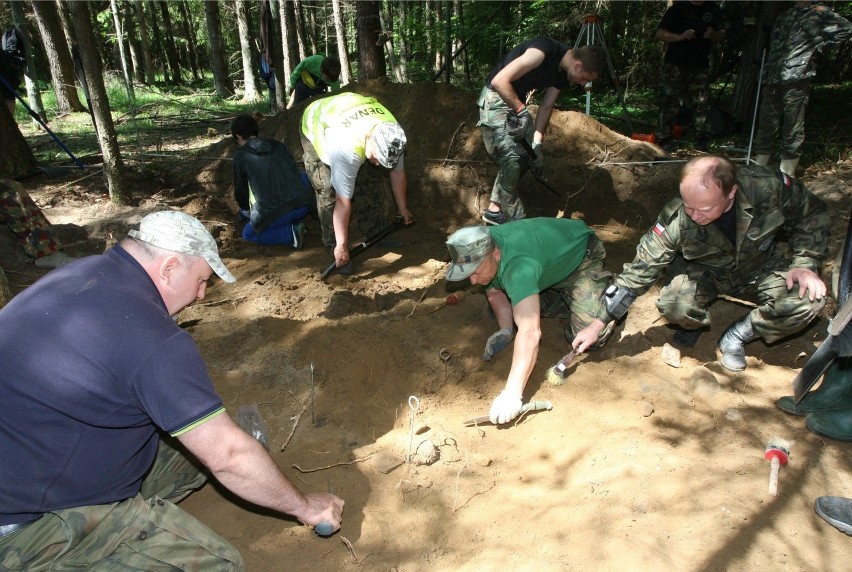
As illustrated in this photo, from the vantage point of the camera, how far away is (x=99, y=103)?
527 centimetres

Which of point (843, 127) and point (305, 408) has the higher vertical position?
point (843, 127)

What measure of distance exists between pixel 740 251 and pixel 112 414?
310cm

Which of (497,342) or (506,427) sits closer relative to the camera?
(506,427)

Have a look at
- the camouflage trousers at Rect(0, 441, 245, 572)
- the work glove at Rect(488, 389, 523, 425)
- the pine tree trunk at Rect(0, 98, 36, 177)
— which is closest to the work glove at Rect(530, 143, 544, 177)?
the work glove at Rect(488, 389, 523, 425)

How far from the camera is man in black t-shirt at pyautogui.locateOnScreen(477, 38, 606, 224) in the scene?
13.6ft

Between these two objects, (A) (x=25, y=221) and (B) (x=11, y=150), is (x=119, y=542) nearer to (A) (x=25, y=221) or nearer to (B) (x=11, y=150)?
(A) (x=25, y=221)

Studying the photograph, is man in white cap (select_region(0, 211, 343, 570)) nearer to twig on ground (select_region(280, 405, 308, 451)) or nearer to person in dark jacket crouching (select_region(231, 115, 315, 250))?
twig on ground (select_region(280, 405, 308, 451))

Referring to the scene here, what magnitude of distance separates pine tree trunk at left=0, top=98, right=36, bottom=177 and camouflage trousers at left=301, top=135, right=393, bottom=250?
388 cm

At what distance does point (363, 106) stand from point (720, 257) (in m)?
2.60

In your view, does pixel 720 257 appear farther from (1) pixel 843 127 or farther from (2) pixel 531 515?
(1) pixel 843 127

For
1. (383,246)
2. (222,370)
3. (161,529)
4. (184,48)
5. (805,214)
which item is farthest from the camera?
(184,48)

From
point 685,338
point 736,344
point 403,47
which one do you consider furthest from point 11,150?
point 403,47

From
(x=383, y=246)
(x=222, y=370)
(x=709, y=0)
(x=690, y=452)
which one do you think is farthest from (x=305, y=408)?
(x=709, y=0)

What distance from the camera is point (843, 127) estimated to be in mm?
6691
